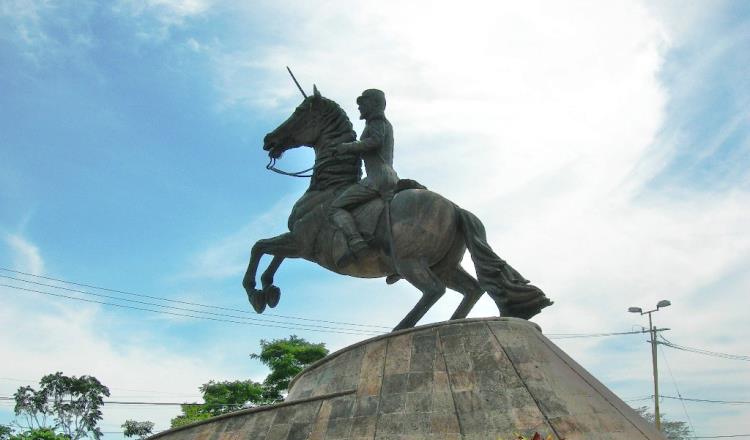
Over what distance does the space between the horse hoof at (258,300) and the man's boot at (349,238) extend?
6.13 feet

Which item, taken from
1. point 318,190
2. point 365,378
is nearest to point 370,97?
point 318,190

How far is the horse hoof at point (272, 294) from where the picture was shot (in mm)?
12086

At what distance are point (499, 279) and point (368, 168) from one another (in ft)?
9.37

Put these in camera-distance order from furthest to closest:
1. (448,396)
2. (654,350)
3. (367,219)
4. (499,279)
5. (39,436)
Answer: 1. (654,350)
2. (39,436)
3. (367,219)
4. (499,279)
5. (448,396)

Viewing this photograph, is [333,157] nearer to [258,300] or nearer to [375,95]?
[375,95]

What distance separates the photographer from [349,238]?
10.7 metres

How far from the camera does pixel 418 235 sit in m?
10.4

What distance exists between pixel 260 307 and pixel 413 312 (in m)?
3.15

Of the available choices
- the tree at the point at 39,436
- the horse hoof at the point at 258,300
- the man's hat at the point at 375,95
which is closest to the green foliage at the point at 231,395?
the tree at the point at 39,436

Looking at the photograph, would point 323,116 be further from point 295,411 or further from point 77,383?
point 77,383

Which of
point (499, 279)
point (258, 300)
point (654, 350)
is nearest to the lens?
point (499, 279)

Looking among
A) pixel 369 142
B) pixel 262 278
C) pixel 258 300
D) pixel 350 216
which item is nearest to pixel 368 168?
pixel 369 142

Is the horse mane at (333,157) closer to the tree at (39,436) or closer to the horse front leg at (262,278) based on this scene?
the horse front leg at (262,278)

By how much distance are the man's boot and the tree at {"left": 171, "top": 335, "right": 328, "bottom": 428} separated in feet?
70.0
